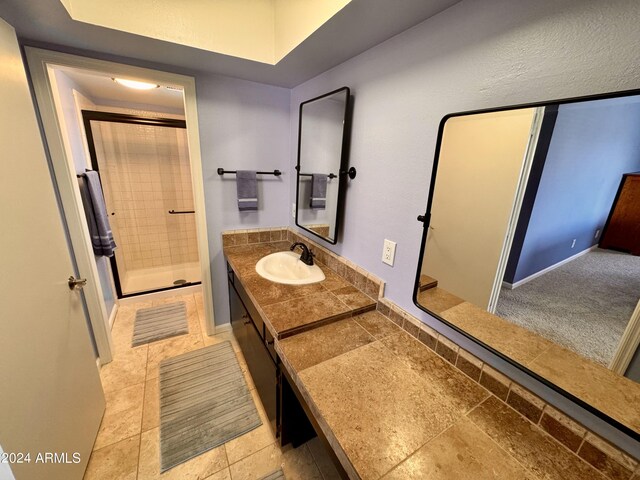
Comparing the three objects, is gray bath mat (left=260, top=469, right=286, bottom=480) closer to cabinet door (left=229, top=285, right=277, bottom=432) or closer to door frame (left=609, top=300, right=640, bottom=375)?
cabinet door (left=229, top=285, right=277, bottom=432)

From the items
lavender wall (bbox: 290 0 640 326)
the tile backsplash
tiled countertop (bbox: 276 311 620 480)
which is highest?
lavender wall (bbox: 290 0 640 326)

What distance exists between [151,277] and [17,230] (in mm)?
2675

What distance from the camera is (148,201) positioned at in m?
3.20

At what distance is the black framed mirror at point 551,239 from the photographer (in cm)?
62

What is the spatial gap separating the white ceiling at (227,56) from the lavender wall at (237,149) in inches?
5.4

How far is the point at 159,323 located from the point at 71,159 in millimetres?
1597

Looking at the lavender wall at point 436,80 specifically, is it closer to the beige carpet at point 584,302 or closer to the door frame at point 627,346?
the beige carpet at point 584,302

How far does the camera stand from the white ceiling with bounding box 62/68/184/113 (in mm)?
2168

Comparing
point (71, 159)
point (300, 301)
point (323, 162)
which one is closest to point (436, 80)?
point (323, 162)

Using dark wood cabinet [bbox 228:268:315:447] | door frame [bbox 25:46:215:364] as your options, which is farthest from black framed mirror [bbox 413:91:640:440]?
door frame [bbox 25:46:215:364]

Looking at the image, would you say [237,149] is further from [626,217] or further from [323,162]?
[626,217]

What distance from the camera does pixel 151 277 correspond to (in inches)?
130

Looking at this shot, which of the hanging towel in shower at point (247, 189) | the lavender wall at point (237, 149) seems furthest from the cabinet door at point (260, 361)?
the hanging towel in shower at point (247, 189)

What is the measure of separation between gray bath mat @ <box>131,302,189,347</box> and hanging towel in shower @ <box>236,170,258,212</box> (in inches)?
53.8
